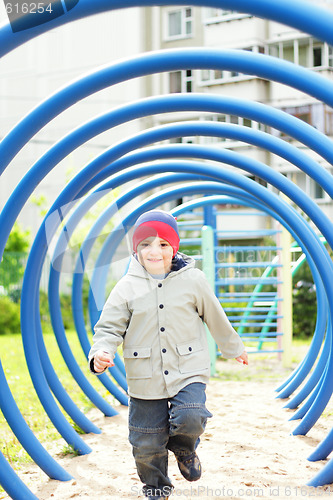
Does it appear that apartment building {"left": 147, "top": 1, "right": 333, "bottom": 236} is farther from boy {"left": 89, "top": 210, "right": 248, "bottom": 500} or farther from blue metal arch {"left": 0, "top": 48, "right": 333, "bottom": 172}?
blue metal arch {"left": 0, "top": 48, "right": 333, "bottom": 172}

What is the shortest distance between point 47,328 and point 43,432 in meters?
9.84

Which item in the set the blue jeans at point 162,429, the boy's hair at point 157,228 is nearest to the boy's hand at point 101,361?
the blue jeans at point 162,429

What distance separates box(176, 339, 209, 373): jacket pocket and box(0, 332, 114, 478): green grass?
1.72m

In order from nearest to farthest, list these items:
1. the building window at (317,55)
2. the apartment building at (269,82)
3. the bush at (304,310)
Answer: the bush at (304,310)
the apartment building at (269,82)
the building window at (317,55)

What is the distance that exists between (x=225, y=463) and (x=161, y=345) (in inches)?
55.3

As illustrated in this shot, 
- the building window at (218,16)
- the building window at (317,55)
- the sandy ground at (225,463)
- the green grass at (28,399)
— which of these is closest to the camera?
the sandy ground at (225,463)

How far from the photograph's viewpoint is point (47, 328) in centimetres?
1477

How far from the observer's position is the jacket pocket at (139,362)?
118 inches

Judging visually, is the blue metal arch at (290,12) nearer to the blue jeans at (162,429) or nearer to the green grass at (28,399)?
the blue jeans at (162,429)

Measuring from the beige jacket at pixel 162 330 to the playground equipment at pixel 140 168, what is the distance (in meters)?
0.68

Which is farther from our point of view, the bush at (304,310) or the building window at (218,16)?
the building window at (218,16)

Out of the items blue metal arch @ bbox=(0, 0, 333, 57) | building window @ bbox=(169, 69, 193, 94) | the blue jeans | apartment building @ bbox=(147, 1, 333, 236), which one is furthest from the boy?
building window @ bbox=(169, 69, 193, 94)

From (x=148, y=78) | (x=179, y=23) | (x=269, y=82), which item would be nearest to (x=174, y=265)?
(x=269, y=82)

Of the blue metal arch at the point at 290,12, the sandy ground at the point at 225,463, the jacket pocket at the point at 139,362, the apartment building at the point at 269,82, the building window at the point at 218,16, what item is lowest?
the sandy ground at the point at 225,463
